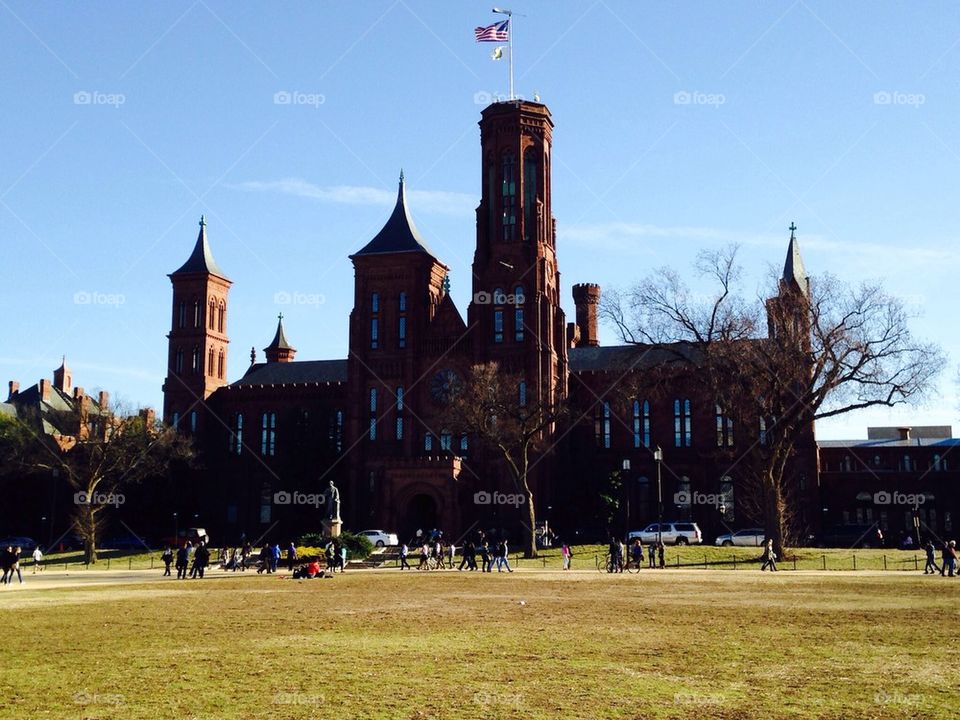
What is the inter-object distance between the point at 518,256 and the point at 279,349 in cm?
4143

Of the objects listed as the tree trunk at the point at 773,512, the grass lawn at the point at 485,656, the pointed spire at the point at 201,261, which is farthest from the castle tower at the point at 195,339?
the grass lawn at the point at 485,656

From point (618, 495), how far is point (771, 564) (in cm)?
3112

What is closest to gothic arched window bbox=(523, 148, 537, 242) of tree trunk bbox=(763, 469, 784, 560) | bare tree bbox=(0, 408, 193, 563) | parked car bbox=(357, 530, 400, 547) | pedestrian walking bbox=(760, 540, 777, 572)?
parked car bbox=(357, 530, 400, 547)

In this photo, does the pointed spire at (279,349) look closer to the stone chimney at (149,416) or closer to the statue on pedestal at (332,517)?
the stone chimney at (149,416)

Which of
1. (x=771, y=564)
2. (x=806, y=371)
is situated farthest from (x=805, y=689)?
(x=806, y=371)

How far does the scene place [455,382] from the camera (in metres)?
77.9

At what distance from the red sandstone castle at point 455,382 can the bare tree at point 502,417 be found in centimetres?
952

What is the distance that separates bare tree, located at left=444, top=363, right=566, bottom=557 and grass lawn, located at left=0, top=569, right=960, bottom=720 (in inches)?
1083

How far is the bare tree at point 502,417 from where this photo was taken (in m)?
60.0

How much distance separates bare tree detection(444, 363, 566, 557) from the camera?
197 ft

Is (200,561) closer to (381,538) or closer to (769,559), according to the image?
(381,538)

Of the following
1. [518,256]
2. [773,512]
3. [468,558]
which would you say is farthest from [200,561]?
[518,256]

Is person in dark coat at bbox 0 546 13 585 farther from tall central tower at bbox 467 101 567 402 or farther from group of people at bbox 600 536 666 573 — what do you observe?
tall central tower at bbox 467 101 567 402

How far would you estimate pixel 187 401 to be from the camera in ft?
310
